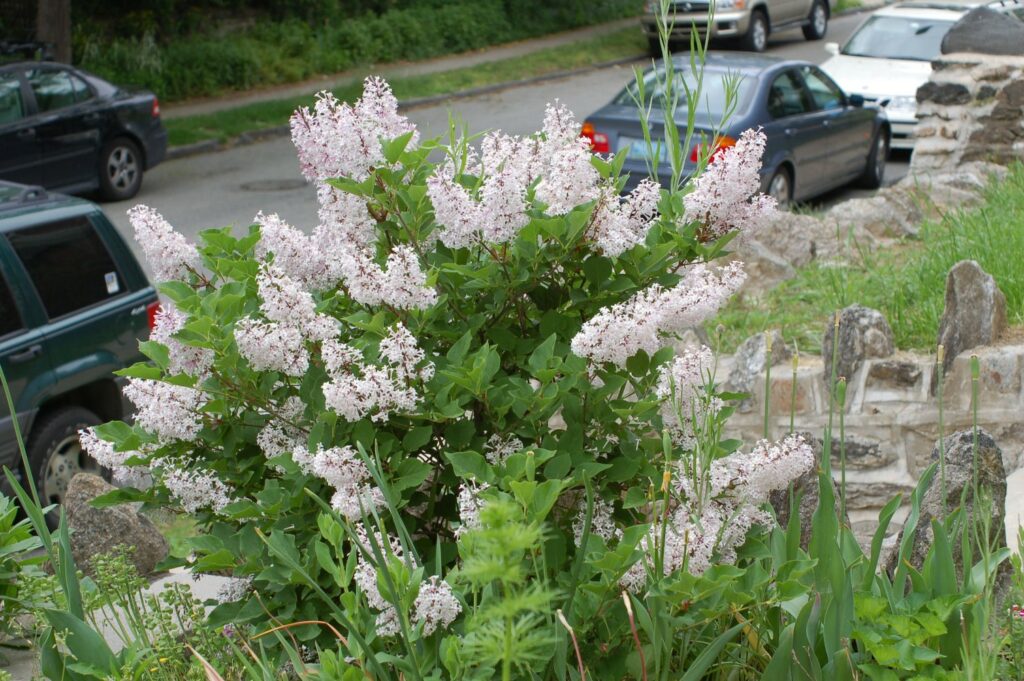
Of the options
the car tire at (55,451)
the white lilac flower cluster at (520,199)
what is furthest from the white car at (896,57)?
the white lilac flower cluster at (520,199)

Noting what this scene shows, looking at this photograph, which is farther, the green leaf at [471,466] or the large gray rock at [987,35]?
the large gray rock at [987,35]

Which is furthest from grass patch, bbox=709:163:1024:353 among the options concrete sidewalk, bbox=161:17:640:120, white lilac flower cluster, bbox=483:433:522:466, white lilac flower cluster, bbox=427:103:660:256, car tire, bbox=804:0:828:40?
car tire, bbox=804:0:828:40

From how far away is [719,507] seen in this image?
2.87 meters

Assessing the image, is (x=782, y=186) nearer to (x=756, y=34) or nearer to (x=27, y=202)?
(x=27, y=202)

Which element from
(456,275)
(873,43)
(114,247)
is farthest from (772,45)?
(456,275)

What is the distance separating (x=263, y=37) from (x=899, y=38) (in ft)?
38.9

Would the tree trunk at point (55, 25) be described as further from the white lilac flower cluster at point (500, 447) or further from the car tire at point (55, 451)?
the white lilac flower cluster at point (500, 447)

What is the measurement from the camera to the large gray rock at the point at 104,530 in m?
4.68

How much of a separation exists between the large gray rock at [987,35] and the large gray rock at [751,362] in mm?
6065

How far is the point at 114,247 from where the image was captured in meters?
7.40

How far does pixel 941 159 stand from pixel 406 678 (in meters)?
10.2

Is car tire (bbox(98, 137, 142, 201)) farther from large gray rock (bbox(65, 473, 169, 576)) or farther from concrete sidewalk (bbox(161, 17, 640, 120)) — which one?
large gray rock (bbox(65, 473, 169, 576))

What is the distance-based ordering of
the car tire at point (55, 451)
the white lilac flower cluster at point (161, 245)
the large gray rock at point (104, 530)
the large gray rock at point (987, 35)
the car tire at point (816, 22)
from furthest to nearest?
the car tire at point (816, 22)
the large gray rock at point (987, 35)
the car tire at point (55, 451)
the large gray rock at point (104, 530)
the white lilac flower cluster at point (161, 245)

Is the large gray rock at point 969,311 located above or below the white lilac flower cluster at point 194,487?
below
